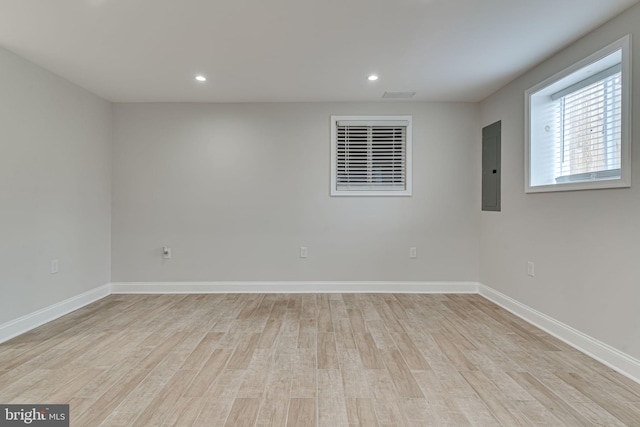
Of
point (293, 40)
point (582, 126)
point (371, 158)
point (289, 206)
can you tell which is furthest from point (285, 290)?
point (582, 126)

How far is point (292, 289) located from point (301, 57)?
285 centimetres

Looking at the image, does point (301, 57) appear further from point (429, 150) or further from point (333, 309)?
point (333, 309)

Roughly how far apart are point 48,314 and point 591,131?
17.5ft

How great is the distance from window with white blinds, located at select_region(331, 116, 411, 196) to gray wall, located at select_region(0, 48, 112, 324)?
10.0 feet

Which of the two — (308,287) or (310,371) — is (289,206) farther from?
(310,371)

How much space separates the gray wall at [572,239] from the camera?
7.56ft

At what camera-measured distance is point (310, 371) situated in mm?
2324

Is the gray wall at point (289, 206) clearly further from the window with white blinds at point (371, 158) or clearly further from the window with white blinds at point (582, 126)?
the window with white blinds at point (582, 126)

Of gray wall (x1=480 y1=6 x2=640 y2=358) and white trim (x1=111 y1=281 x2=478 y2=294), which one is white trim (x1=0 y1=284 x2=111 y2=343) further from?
gray wall (x1=480 y1=6 x2=640 y2=358)

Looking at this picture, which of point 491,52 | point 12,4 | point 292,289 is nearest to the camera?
point 12,4

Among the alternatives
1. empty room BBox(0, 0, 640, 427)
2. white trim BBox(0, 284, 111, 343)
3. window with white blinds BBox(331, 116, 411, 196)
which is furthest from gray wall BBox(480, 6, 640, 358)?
white trim BBox(0, 284, 111, 343)

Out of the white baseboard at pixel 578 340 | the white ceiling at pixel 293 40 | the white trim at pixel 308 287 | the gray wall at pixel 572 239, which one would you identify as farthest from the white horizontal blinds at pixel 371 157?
the white baseboard at pixel 578 340

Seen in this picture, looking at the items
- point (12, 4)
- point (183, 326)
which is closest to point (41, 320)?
point (183, 326)

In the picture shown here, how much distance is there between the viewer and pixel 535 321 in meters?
3.25
